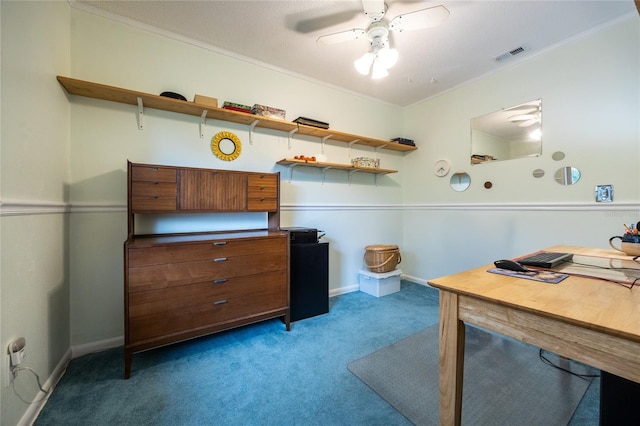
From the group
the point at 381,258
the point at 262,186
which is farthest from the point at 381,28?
the point at 381,258

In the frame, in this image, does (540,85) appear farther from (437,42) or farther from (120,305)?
(120,305)

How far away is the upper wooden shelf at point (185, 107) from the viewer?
1.75m

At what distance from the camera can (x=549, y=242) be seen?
2.39m

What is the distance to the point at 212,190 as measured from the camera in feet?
6.76

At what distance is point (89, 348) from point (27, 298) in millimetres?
863

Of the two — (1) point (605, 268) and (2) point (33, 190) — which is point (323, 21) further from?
(1) point (605, 268)

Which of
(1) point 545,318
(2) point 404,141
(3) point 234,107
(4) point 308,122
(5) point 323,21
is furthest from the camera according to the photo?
(2) point 404,141

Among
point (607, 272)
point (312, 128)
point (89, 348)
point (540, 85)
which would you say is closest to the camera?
point (607, 272)

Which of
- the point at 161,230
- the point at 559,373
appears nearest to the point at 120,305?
the point at 161,230

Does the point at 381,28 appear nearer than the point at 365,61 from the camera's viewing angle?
Yes

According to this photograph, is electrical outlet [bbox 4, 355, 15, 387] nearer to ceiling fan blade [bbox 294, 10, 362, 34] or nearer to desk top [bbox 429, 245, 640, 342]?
desk top [bbox 429, 245, 640, 342]

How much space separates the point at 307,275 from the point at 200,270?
3.30ft

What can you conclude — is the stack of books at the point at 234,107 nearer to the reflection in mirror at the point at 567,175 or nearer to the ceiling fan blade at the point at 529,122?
the ceiling fan blade at the point at 529,122

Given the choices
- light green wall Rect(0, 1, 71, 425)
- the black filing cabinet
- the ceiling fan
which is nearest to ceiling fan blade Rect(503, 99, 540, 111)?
the ceiling fan
